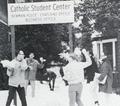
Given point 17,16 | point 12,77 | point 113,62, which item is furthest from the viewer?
point 113,62

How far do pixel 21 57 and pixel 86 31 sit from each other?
16.9 metres

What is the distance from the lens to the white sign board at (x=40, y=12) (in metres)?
14.7

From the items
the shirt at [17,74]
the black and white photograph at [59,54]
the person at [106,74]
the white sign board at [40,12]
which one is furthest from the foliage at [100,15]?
the shirt at [17,74]

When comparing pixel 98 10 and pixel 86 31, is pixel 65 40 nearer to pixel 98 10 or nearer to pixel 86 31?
pixel 86 31

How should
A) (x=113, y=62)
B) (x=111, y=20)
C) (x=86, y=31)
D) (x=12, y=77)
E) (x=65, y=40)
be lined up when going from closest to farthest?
(x=12, y=77), (x=111, y=20), (x=113, y=62), (x=86, y=31), (x=65, y=40)

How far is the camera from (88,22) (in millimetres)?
27344

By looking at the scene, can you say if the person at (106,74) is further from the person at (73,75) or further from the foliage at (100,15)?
the foliage at (100,15)

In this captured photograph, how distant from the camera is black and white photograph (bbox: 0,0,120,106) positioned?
12.0 meters

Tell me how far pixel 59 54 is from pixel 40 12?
4.20 meters

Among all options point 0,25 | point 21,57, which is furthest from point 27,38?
point 21,57

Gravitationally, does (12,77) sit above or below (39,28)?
below

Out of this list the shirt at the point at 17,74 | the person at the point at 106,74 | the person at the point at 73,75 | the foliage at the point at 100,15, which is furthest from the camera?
the foliage at the point at 100,15

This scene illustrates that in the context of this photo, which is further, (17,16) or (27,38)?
(27,38)

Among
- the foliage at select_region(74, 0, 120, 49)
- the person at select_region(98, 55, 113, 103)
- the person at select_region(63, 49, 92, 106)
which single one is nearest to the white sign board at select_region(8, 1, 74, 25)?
the person at select_region(98, 55, 113, 103)
